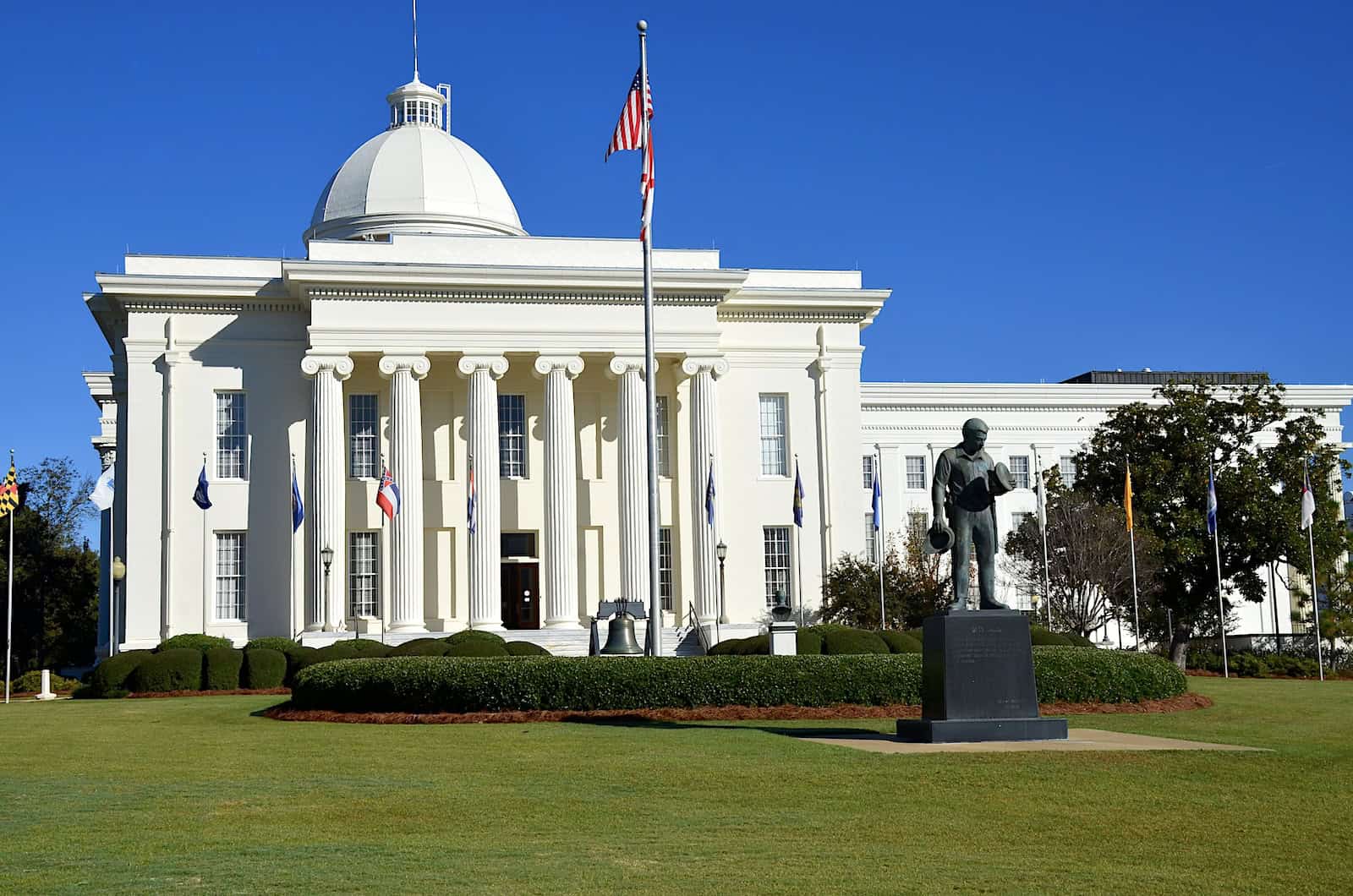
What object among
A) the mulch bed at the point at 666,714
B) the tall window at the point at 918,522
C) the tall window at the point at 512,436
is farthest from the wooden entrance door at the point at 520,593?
the mulch bed at the point at 666,714

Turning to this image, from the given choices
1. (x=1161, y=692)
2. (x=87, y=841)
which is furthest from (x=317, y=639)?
(x=87, y=841)

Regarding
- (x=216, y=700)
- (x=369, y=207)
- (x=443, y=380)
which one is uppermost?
(x=369, y=207)

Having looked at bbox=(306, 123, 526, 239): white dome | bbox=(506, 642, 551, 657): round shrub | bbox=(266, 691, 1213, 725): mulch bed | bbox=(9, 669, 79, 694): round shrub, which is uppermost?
bbox=(306, 123, 526, 239): white dome

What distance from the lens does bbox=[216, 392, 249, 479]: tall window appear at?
161ft

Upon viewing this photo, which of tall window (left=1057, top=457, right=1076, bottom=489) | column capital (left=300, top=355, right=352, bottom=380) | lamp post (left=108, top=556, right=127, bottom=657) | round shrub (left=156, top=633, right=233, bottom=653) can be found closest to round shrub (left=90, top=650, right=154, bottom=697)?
round shrub (left=156, top=633, right=233, bottom=653)

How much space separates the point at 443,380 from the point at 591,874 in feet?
134

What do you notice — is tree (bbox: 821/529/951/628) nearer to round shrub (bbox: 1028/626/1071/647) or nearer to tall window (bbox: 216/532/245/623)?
round shrub (bbox: 1028/626/1071/647)

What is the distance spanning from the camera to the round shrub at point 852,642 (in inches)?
1321

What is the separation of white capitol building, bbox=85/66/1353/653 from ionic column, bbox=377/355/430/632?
0.27 feet

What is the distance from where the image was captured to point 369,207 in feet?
181

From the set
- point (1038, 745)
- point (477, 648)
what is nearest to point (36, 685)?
point (477, 648)

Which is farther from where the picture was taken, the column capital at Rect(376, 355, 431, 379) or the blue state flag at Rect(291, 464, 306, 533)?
the column capital at Rect(376, 355, 431, 379)

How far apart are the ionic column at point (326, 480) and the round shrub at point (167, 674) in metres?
11.6

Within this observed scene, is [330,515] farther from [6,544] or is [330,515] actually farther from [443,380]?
[6,544]
